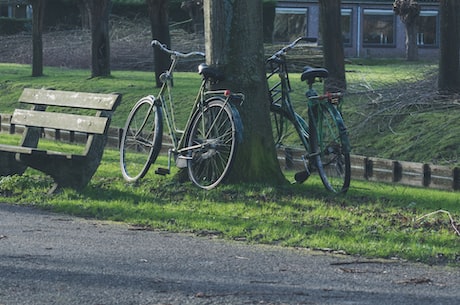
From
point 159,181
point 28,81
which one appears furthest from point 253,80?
point 28,81

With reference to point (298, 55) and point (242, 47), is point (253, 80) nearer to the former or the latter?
point (242, 47)

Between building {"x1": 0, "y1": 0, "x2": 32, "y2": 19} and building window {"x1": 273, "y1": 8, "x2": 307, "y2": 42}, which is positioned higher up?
building {"x1": 0, "y1": 0, "x2": 32, "y2": 19}

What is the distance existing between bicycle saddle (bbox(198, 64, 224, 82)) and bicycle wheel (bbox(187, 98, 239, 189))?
0.27 m

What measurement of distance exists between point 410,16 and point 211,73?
3839cm

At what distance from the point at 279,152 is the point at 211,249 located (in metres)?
7.54

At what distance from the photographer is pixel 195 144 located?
1116cm

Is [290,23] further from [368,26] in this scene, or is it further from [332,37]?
[332,37]

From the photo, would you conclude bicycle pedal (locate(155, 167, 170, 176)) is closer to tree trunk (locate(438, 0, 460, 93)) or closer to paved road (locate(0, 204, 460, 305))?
paved road (locate(0, 204, 460, 305))

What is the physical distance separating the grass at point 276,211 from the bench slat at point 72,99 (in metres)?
0.86

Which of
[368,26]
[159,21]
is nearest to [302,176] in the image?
[159,21]

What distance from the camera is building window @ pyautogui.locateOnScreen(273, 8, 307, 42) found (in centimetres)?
5541

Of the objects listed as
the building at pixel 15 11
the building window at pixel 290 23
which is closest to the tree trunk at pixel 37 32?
the building at pixel 15 11

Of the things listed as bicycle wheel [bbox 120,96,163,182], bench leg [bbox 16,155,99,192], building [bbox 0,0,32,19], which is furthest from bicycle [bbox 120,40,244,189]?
building [bbox 0,0,32,19]

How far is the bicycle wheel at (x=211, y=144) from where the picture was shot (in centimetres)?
1077
